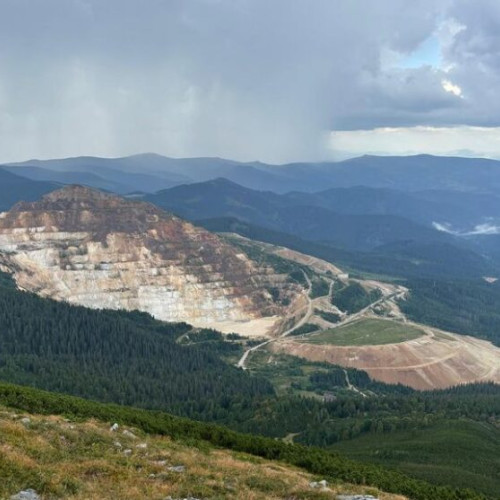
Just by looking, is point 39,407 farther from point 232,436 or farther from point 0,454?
point 0,454

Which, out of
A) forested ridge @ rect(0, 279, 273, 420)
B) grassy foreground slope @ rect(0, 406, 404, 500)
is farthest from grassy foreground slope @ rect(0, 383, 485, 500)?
forested ridge @ rect(0, 279, 273, 420)

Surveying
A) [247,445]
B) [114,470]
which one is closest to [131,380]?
[247,445]

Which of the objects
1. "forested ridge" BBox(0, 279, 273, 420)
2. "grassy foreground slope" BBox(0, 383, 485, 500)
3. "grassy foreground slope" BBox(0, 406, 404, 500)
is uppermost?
"grassy foreground slope" BBox(0, 406, 404, 500)

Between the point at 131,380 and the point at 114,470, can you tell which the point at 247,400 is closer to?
the point at 131,380

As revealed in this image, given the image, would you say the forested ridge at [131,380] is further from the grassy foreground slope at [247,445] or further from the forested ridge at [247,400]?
the grassy foreground slope at [247,445]

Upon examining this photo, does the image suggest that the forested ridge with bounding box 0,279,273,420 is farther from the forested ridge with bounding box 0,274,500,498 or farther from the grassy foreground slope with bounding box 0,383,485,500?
the grassy foreground slope with bounding box 0,383,485,500

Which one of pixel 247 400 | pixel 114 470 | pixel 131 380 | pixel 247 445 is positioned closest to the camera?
pixel 114 470

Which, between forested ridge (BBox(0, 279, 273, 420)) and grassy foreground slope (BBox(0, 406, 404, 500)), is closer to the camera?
grassy foreground slope (BBox(0, 406, 404, 500))

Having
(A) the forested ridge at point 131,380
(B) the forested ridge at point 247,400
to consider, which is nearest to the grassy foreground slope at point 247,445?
(B) the forested ridge at point 247,400

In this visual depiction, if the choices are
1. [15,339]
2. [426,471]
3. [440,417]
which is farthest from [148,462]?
[15,339]
